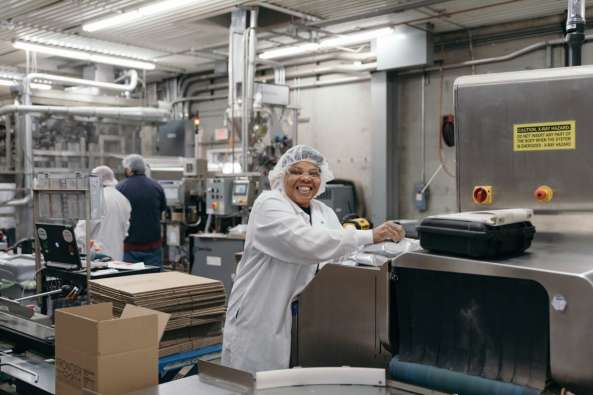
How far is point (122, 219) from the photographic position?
14.3ft

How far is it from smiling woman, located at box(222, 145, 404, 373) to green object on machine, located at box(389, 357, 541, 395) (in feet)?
1.70

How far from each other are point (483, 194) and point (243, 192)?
391 centimetres

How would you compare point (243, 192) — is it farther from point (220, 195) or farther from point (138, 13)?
point (138, 13)

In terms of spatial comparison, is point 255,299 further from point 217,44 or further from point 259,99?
point 217,44

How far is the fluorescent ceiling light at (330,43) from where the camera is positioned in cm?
589

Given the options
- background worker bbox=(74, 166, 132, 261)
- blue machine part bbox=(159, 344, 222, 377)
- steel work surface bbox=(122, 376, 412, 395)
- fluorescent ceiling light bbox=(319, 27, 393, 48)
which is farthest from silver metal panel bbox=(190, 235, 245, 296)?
steel work surface bbox=(122, 376, 412, 395)

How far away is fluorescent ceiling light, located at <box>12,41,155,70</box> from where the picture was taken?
6.59m

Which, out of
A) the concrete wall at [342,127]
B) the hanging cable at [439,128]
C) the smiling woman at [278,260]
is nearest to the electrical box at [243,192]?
the concrete wall at [342,127]

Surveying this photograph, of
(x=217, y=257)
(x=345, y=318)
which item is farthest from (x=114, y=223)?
(x=345, y=318)

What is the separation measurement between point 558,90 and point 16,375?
2105mm

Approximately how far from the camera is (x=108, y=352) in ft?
5.12

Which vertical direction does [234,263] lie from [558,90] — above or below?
below

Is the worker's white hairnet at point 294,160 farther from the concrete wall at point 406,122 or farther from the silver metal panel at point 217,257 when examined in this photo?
the concrete wall at point 406,122

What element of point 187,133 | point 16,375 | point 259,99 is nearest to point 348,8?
point 259,99
